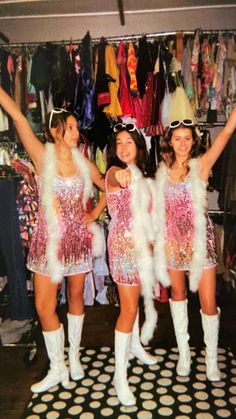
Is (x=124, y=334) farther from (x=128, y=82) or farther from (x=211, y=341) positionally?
(x=128, y=82)

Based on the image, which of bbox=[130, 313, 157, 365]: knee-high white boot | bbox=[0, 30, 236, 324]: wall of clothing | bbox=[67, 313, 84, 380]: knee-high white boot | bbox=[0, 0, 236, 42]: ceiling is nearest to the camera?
bbox=[67, 313, 84, 380]: knee-high white boot

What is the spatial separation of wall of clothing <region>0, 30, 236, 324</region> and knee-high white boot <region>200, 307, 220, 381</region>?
1.06 meters

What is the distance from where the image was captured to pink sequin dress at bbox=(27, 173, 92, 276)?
232 cm

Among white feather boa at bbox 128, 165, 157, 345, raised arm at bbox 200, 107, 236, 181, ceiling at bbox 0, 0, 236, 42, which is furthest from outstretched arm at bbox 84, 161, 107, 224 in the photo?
ceiling at bbox 0, 0, 236, 42

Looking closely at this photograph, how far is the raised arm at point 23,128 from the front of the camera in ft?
7.21

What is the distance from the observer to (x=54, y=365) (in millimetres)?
2480

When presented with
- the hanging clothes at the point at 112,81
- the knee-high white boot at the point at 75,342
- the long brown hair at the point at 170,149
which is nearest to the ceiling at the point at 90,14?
the hanging clothes at the point at 112,81

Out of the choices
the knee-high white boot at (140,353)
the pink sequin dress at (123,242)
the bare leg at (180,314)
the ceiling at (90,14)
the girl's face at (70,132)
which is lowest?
the knee-high white boot at (140,353)

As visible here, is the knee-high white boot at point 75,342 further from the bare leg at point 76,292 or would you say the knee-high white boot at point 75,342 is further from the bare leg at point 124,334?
the bare leg at point 124,334

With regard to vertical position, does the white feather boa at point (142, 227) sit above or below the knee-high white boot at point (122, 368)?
above

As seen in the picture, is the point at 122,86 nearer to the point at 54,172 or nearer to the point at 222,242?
the point at 54,172

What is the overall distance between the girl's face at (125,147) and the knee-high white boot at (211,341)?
1.14 meters

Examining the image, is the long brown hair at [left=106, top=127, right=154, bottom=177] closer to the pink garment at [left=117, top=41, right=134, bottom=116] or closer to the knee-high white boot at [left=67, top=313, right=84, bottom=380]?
the knee-high white boot at [left=67, top=313, right=84, bottom=380]

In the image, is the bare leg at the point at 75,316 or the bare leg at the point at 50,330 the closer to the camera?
the bare leg at the point at 50,330
